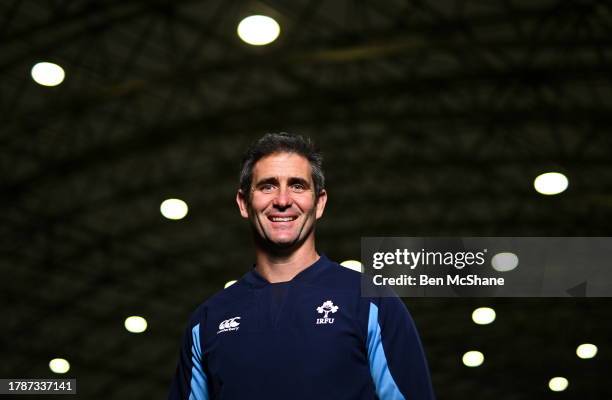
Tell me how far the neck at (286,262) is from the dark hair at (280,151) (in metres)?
0.20

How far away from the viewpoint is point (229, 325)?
275 centimetres

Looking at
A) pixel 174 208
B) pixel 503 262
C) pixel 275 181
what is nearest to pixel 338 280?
pixel 275 181

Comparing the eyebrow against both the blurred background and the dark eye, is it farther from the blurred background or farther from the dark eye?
the blurred background

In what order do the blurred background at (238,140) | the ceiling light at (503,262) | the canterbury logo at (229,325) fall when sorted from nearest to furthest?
the canterbury logo at (229,325)
the ceiling light at (503,262)
the blurred background at (238,140)

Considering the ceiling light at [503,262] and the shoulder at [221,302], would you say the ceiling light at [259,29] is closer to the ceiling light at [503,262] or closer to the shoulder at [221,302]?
the ceiling light at [503,262]

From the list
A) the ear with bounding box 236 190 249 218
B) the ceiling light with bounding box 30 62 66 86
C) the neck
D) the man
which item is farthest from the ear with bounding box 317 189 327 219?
the ceiling light with bounding box 30 62 66 86

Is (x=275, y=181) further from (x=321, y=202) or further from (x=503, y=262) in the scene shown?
(x=503, y=262)

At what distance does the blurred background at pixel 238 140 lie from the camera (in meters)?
12.8

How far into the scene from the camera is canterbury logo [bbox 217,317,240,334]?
8.99ft

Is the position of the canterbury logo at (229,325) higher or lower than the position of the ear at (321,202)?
lower

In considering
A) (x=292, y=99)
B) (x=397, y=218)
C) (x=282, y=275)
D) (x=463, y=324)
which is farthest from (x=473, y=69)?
(x=463, y=324)

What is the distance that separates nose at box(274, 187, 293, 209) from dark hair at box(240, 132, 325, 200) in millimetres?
148

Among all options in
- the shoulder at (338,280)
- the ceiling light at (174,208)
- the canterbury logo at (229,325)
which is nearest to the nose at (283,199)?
the shoulder at (338,280)

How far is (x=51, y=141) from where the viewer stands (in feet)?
53.8
